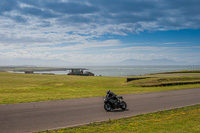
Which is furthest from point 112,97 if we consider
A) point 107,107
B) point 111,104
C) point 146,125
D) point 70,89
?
point 70,89

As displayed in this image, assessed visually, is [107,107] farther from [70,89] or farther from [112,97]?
[70,89]

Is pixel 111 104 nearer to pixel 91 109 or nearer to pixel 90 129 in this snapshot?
pixel 91 109

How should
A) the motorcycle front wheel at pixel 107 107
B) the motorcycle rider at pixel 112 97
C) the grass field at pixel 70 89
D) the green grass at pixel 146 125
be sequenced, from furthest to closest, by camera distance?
the grass field at pixel 70 89, the motorcycle rider at pixel 112 97, the motorcycle front wheel at pixel 107 107, the green grass at pixel 146 125

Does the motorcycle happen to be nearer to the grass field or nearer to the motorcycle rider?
the motorcycle rider

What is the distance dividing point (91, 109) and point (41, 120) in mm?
3911

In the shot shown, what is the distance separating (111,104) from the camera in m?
13.7

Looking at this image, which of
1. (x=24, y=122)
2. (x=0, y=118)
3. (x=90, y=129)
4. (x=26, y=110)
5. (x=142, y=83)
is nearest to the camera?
(x=90, y=129)

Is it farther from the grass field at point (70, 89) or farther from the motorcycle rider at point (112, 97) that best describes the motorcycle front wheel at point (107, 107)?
the grass field at point (70, 89)

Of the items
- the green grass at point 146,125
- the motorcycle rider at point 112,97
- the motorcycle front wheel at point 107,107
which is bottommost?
the green grass at point 146,125

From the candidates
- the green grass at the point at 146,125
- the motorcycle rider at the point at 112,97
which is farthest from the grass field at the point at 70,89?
the green grass at the point at 146,125

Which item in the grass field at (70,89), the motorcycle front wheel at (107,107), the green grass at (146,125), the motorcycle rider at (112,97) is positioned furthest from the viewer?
the grass field at (70,89)

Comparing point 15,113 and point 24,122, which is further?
point 15,113

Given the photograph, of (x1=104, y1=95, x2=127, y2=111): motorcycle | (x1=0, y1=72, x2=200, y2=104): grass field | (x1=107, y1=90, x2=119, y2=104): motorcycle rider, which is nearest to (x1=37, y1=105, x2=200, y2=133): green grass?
(x1=104, y1=95, x2=127, y2=111): motorcycle

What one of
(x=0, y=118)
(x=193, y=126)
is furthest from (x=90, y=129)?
(x=0, y=118)
